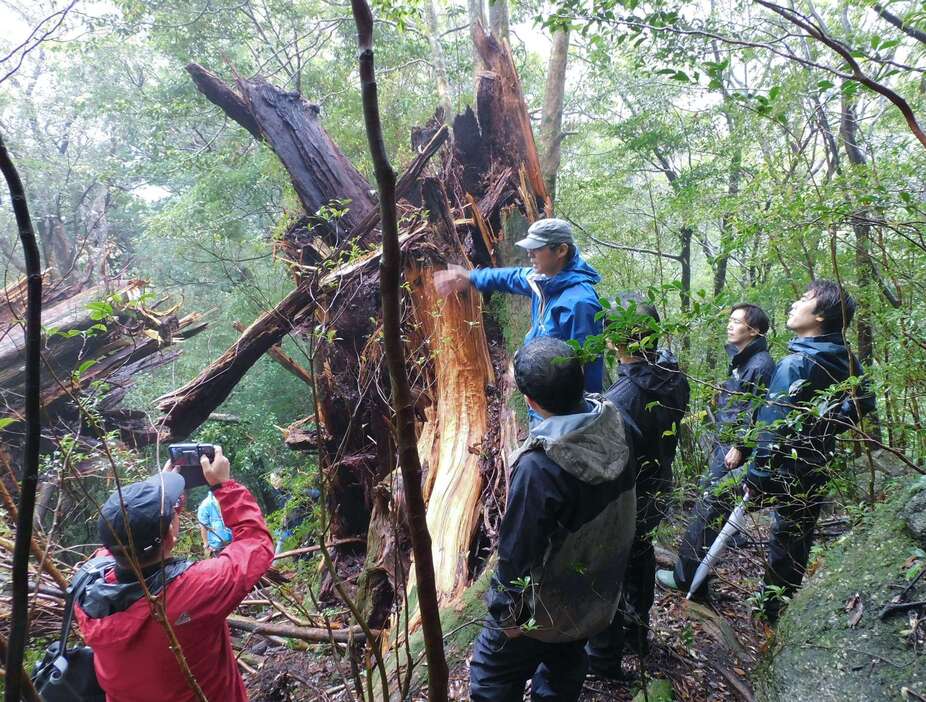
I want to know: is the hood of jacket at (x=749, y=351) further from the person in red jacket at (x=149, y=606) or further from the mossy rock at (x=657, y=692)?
the person in red jacket at (x=149, y=606)

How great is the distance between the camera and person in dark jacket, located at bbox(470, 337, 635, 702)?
177 centimetres

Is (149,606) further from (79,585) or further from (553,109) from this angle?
(553,109)

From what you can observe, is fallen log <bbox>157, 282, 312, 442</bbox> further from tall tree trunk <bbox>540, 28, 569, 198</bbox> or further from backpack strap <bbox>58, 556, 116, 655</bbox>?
tall tree trunk <bbox>540, 28, 569, 198</bbox>

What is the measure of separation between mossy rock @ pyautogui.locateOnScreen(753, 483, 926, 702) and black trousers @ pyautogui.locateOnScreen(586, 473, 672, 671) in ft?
1.83

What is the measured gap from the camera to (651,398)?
2.51m

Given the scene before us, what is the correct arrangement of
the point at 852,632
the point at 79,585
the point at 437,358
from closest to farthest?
the point at 79,585 < the point at 852,632 < the point at 437,358

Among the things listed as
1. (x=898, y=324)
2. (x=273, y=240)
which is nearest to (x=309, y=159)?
(x=273, y=240)

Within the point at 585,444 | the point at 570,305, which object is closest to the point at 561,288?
the point at 570,305

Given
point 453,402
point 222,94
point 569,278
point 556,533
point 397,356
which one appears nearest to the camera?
point 397,356

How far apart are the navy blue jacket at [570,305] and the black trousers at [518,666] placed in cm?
146

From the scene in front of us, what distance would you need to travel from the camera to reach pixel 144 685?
180 centimetres

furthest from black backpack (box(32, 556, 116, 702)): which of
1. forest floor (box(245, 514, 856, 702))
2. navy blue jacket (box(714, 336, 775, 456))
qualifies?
navy blue jacket (box(714, 336, 775, 456))

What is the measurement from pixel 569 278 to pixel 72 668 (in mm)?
2893

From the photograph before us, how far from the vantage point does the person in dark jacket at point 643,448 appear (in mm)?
2500
